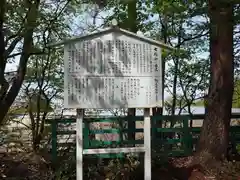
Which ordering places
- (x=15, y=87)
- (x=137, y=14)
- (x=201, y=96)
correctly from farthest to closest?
(x=201, y=96) → (x=137, y=14) → (x=15, y=87)

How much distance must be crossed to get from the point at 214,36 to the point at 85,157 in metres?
3.67

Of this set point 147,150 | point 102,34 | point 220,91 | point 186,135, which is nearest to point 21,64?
point 102,34

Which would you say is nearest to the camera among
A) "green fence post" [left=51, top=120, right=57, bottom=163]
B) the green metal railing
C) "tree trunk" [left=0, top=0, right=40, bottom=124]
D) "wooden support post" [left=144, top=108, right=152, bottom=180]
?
"wooden support post" [left=144, top=108, right=152, bottom=180]

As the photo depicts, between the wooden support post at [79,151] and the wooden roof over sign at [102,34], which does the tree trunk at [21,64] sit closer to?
the wooden roof over sign at [102,34]

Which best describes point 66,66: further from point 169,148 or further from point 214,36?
point 169,148

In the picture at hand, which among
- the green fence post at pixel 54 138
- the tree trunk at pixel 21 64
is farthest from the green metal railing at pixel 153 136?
the tree trunk at pixel 21 64

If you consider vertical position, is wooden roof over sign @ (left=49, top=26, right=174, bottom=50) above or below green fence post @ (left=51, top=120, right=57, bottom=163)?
above

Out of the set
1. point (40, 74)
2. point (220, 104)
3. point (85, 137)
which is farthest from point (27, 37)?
point (220, 104)

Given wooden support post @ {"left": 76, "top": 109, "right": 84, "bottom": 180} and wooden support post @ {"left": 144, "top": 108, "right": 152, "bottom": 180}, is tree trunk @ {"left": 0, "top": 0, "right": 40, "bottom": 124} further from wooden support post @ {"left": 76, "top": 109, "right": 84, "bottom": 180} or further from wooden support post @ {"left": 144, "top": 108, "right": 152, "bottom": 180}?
wooden support post @ {"left": 144, "top": 108, "right": 152, "bottom": 180}

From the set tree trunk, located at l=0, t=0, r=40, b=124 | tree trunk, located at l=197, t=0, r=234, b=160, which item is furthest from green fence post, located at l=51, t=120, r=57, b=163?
tree trunk, located at l=197, t=0, r=234, b=160

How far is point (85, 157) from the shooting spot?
7047mm

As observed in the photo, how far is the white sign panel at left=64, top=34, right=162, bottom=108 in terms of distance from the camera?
5344 mm

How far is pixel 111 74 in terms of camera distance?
541 centimetres

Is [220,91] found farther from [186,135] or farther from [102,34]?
[102,34]
